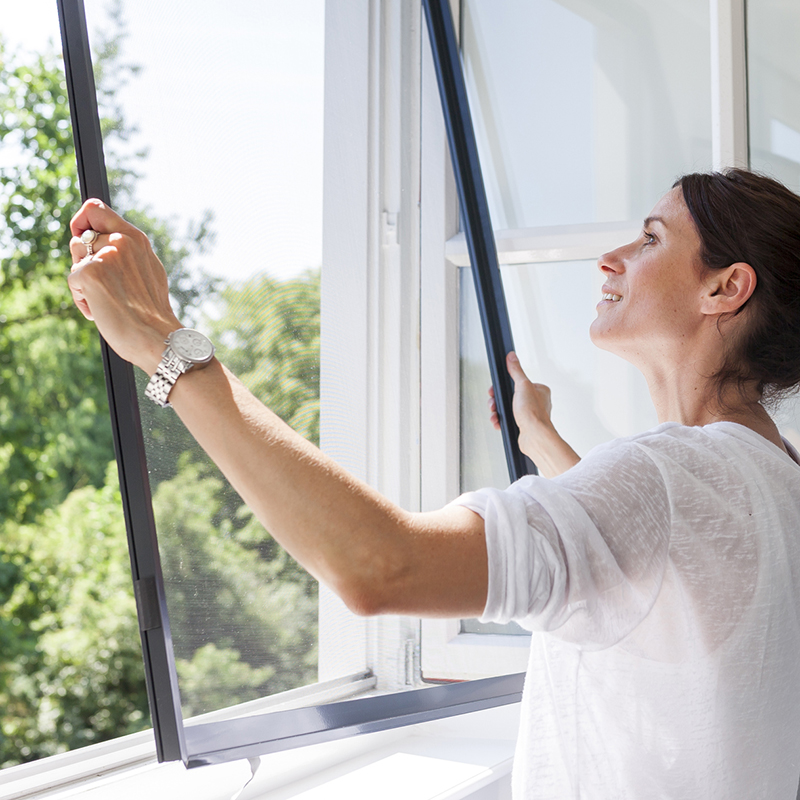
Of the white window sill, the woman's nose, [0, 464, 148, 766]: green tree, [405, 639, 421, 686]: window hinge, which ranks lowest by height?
[0, 464, 148, 766]: green tree

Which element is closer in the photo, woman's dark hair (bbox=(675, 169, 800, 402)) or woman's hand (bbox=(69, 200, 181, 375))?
woman's hand (bbox=(69, 200, 181, 375))

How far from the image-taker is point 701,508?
85cm

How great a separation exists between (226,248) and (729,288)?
0.66m

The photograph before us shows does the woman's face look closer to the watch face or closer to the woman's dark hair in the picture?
the woman's dark hair

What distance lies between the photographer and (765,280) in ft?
3.57

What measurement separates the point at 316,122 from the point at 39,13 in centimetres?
704

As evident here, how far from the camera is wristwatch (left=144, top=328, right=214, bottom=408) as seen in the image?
796 mm

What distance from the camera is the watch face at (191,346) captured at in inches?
31.3

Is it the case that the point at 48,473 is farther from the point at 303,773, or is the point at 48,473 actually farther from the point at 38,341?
the point at 303,773

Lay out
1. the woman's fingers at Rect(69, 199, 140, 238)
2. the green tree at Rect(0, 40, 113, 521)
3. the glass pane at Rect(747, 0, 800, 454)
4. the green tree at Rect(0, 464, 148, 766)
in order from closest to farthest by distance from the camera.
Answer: the woman's fingers at Rect(69, 199, 140, 238)
the glass pane at Rect(747, 0, 800, 454)
the green tree at Rect(0, 464, 148, 766)
the green tree at Rect(0, 40, 113, 521)

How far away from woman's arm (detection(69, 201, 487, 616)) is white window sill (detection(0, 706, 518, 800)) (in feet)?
1.65

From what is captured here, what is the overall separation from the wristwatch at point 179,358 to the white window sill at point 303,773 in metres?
0.57

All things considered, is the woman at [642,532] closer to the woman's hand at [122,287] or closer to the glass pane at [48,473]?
the woman's hand at [122,287]

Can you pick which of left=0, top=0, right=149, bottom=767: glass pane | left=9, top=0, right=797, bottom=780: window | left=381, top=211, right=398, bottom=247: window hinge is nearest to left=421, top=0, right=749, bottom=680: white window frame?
left=9, top=0, right=797, bottom=780: window
